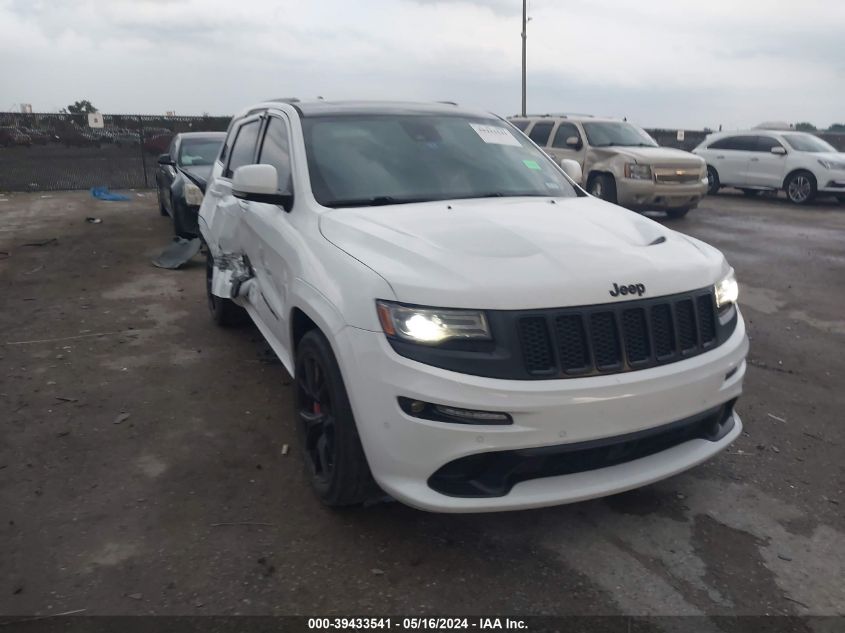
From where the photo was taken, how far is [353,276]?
2893mm

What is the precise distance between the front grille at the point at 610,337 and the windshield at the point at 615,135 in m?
11.0

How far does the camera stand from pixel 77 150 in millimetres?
19094

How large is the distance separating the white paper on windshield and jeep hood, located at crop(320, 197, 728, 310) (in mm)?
872

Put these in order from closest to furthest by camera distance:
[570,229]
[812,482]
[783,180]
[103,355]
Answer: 1. [570,229]
2. [812,482]
3. [103,355]
4. [783,180]

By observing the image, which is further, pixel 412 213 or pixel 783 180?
pixel 783 180

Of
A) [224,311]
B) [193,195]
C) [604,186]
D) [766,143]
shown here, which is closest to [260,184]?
[224,311]

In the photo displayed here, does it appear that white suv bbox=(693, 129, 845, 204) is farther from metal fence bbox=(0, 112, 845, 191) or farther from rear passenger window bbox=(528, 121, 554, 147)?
metal fence bbox=(0, 112, 845, 191)

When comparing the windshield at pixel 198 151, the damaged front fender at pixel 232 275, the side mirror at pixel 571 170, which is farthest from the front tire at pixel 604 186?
the damaged front fender at pixel 232 275

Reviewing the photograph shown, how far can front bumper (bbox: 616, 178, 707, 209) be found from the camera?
1225 cm

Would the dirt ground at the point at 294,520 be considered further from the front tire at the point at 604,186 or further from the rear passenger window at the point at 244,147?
the front tire at the point at 604,186

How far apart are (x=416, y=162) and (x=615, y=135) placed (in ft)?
34.7

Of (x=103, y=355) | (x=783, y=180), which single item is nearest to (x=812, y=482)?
(x=103, y=355)

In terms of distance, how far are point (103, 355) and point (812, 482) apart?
15.8 ft

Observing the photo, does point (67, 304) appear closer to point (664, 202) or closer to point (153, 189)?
point (664, 202)
